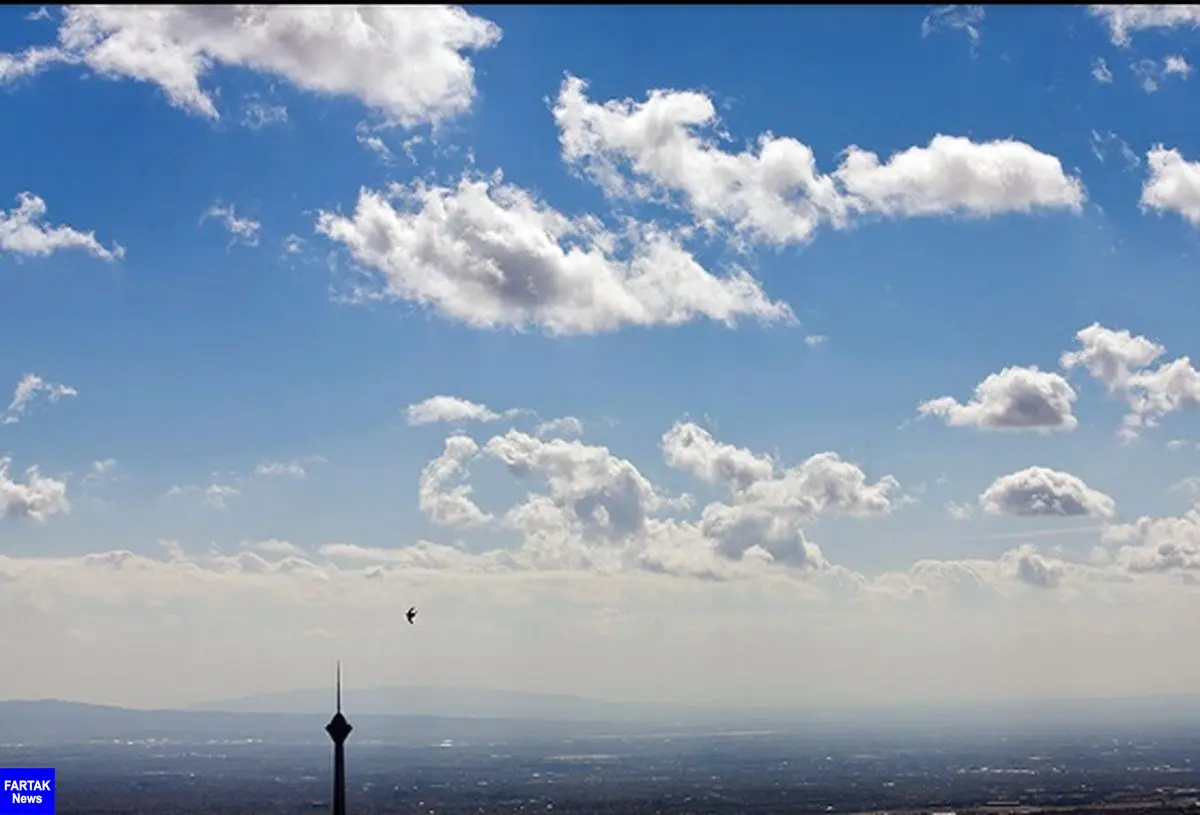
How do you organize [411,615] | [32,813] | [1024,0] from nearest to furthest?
[1024,0]
[411,615]
[32,813]

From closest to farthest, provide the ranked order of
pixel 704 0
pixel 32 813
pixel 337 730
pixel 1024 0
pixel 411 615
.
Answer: pixel 704 0
pixel 1024 0
pixel 411 615
pixel 32 813
pixel 337 730

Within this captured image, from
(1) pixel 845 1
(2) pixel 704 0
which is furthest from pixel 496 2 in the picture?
(1) pixel 845 1

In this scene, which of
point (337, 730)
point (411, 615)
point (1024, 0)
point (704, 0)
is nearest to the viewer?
point (704, 0)

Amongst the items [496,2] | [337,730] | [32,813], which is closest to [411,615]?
[337,730]

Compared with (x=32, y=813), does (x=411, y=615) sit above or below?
above

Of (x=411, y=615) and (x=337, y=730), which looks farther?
(x=337, y=730)

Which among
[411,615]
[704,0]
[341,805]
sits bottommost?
[341,805]

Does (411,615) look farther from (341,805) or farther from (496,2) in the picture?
(496,2)

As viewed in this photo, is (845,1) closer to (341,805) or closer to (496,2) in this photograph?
(496,2)

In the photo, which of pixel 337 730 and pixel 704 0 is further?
pixel 337 730
